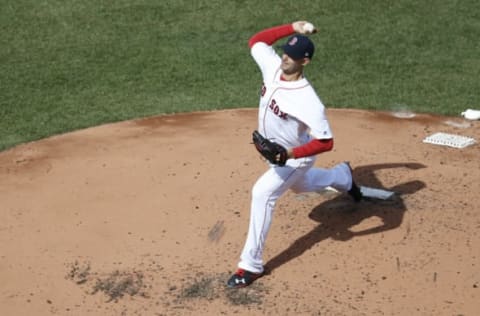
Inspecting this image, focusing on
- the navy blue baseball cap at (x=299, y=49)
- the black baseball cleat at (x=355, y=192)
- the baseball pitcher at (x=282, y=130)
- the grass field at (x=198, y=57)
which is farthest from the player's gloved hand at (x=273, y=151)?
the grass field at (x=198, y=57)

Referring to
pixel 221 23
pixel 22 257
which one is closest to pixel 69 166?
pixel 22 257

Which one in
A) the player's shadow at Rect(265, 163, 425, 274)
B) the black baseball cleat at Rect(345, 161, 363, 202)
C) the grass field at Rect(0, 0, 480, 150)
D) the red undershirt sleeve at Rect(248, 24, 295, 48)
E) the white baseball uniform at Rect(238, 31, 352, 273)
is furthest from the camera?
the grass field at Rect(0, 0, 480, 150)

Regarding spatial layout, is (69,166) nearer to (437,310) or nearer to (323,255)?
(323,255)

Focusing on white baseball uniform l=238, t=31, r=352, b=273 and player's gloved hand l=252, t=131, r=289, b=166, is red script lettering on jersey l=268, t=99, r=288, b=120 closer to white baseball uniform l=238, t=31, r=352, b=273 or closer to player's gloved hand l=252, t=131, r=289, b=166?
white baseball uniform l=238, t=31, r=352, b=273

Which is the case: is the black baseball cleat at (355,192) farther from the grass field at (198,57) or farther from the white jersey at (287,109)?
the grass field at (198,57)

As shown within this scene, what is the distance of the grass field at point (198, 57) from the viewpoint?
10.7 meters

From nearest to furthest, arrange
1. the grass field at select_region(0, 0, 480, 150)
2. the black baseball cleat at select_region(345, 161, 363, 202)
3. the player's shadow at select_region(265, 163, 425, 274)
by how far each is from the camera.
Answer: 1. the player's shadow at select_region(265, 163, 425, 274)
2. the black baseball cleat at select_region(345, 161, 363, 202)
3. the grass field at select_region(0, 0, 480, 150)

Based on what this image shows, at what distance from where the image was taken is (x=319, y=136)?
6141 millimetres

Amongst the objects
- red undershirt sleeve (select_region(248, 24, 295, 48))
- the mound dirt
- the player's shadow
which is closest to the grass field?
the mound dirt

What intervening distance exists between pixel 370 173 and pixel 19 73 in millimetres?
5790

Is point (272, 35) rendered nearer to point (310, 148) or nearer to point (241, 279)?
point (310, 148)

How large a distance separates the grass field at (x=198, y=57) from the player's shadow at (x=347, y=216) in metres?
2.67

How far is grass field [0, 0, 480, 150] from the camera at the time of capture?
10.7 metres

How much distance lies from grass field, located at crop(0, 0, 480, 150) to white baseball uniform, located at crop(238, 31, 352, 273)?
4078 mm
